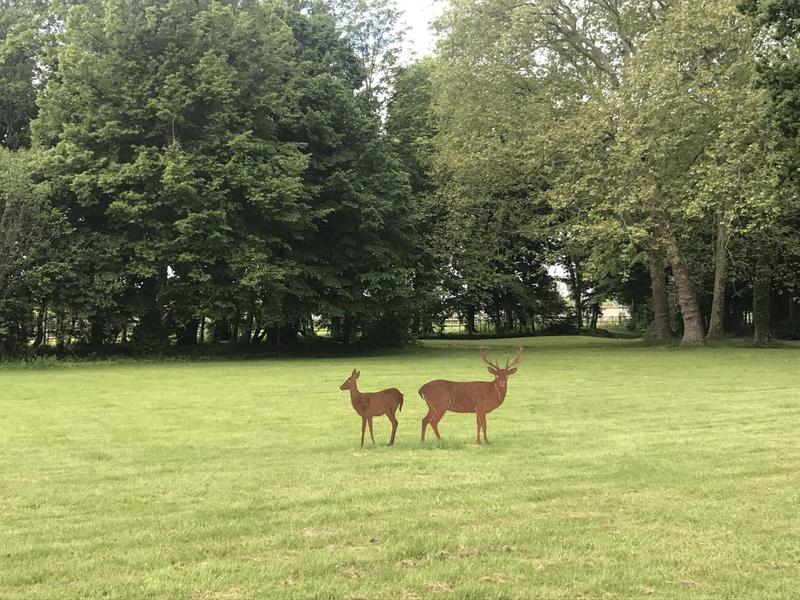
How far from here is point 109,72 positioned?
27.7 meters

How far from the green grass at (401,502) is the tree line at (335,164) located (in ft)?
44.9

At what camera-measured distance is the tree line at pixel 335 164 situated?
25.5 m

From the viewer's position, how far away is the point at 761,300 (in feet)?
108

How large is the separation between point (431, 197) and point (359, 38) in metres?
11.5

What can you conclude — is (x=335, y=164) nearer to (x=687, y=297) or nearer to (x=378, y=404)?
(x=687, y=297)

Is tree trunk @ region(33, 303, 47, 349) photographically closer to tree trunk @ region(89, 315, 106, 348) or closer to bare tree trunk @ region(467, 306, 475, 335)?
tree trunk @ region(89, 315, 106, 348)

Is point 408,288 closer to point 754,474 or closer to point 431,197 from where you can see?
point 431,197

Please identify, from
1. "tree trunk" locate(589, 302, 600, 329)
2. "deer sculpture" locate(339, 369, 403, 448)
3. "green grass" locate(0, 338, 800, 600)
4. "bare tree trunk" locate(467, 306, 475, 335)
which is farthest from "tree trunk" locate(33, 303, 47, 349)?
"tree trunk" locate(589, 302, 600, 329)

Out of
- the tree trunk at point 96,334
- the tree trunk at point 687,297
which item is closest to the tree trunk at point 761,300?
the tree trunk at point 687,297

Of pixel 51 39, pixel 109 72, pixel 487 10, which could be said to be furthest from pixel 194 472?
pixel 51 39

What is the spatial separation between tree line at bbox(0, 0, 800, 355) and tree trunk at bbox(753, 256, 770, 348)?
5.1 inches

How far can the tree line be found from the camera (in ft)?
83.8

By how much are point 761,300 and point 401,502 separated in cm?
3129

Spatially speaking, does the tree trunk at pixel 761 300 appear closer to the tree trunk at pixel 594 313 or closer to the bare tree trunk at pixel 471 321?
the tree trunk at pixel 594 313
